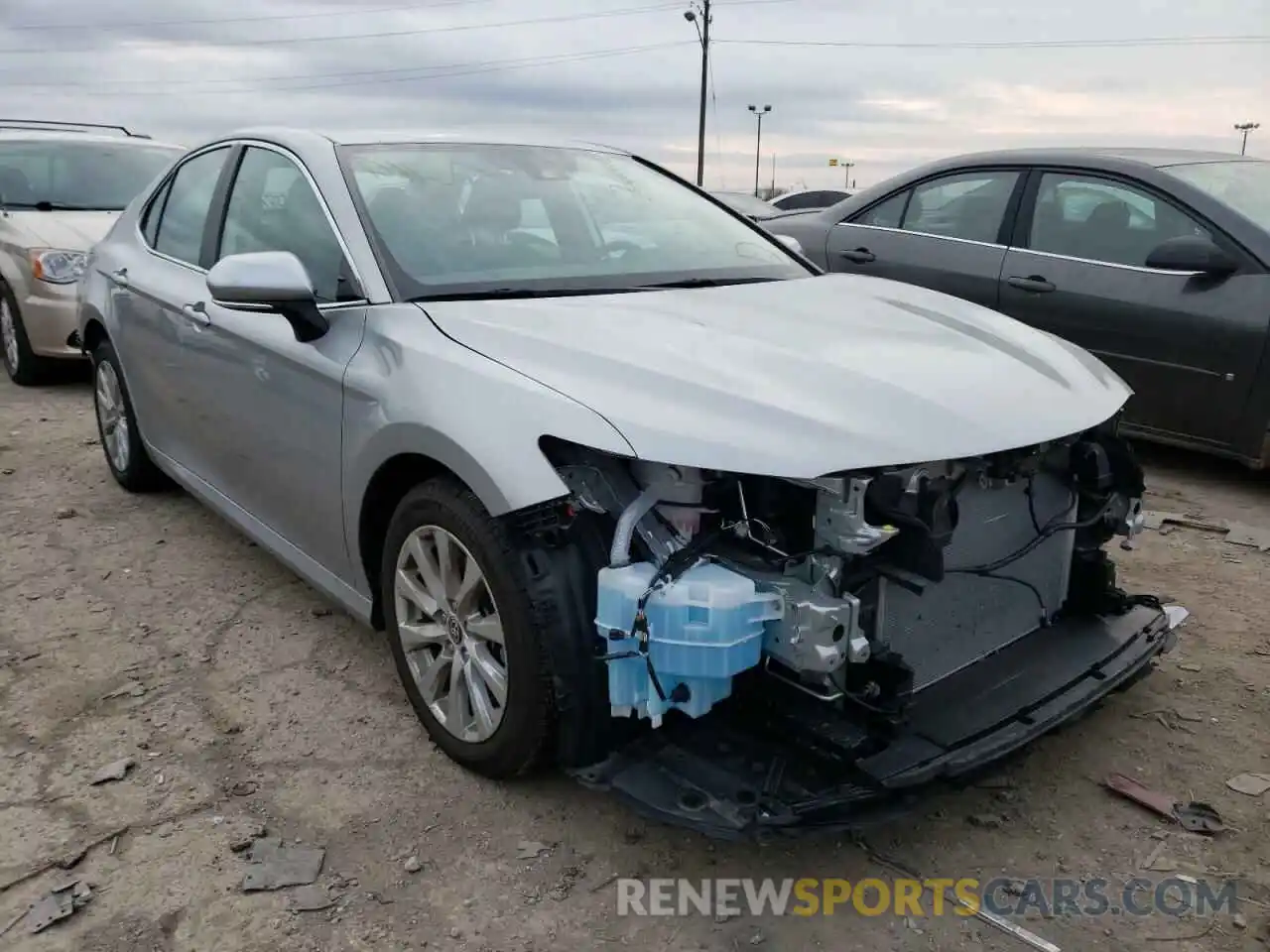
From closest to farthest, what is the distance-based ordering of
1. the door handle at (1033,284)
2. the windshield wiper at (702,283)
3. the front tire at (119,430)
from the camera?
the windshield wiper at (702,283) < the front tire at (119,430) < the door handle at (1033,284)

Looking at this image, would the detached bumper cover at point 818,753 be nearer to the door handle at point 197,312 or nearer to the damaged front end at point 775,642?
the damaged front end at point 775,642

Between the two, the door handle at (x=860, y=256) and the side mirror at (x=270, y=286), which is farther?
the door handle at (x=860, y=256)

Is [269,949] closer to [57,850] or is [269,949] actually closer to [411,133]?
[57,850]

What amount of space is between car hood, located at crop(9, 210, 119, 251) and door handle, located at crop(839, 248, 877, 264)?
15.5ft

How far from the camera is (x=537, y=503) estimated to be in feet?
7.39


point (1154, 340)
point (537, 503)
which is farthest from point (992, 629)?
point (1154, 340)

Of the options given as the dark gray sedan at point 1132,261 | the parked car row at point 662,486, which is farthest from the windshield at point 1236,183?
the parked car row at point 662,486

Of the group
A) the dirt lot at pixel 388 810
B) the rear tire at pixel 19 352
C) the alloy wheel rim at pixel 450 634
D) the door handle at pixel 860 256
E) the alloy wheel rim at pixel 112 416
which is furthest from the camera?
the rear tire at pixel 19 352

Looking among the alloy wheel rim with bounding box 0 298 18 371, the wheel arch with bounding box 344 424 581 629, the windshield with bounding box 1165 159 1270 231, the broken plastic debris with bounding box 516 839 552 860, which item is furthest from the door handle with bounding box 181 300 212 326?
the alloy wheel rim with bounding box 0 298 18 371

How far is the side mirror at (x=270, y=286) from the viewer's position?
2725mm

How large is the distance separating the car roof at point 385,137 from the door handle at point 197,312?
0.59 meters

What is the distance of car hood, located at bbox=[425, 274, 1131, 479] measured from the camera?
Result: 215cm

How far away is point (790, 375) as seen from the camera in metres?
2.36

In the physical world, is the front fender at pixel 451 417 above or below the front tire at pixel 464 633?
above
